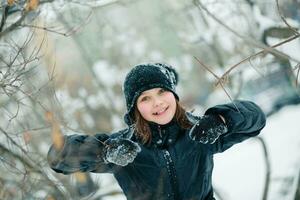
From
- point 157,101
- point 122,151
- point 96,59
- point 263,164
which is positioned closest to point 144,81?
point 157,101

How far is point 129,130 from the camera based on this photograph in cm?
378

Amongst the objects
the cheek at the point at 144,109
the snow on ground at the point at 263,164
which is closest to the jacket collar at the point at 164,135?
the cheek at the point at 144,109

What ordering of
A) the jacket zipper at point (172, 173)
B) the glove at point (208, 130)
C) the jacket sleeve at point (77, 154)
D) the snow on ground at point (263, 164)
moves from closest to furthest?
1. the glove at point (208, 130)
2. the jacket sleeve at point (77, 154)
3. the jacket zipper at point (172, 173)
4. the snow on ground at point (263, 164)

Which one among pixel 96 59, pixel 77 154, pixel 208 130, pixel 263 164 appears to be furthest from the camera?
pixel 96 59

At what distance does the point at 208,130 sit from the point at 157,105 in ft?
1.35

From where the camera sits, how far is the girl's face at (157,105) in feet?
11.6

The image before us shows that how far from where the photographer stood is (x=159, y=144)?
11.9 feet

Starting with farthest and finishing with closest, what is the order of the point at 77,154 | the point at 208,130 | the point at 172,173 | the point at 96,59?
the point at 96,59 < the point at 172,173 < the point at 77,154 < the point at 208,130

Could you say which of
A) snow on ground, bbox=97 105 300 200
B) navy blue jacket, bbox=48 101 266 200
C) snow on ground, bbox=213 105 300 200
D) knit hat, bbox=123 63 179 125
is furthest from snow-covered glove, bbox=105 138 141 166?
snow on ground, bbox=213 105 300 200

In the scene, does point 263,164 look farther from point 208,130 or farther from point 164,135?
point 208,130

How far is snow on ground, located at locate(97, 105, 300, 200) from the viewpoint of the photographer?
10734 millimetres

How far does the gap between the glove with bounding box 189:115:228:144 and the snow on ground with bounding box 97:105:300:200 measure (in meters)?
5.92

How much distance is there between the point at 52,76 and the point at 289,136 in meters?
11.7

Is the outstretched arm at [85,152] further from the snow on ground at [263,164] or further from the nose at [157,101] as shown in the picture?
the snow on ground at [263,164]
